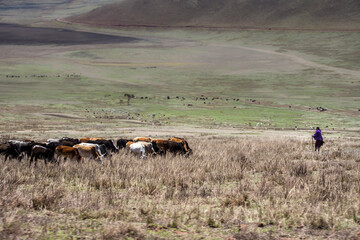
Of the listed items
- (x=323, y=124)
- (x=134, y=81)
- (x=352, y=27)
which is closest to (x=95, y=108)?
(x=323, y=124)

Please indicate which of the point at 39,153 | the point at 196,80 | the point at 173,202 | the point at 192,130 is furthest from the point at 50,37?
the point at 173,202

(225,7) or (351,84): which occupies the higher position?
(225,7)

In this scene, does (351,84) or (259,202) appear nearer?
(259,202)

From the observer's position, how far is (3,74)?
84562 mm

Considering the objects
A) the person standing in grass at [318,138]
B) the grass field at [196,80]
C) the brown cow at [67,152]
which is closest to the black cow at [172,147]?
the brown cow at [67,152]

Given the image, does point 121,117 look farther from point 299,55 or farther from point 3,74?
point 299,55

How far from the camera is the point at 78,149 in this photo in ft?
36.0

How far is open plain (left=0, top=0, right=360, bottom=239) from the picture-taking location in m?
5.96

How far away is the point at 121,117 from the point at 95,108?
27.6 feet

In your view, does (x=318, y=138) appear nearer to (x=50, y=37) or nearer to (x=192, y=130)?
(x=192, y=130)

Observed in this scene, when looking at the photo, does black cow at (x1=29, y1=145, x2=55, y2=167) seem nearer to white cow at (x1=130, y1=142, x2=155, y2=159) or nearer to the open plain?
the open plain

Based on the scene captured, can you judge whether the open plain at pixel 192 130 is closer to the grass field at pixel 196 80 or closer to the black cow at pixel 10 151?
the grass field at pixel 196 80

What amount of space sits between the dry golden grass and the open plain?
3 cm

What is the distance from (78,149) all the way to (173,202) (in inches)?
189
